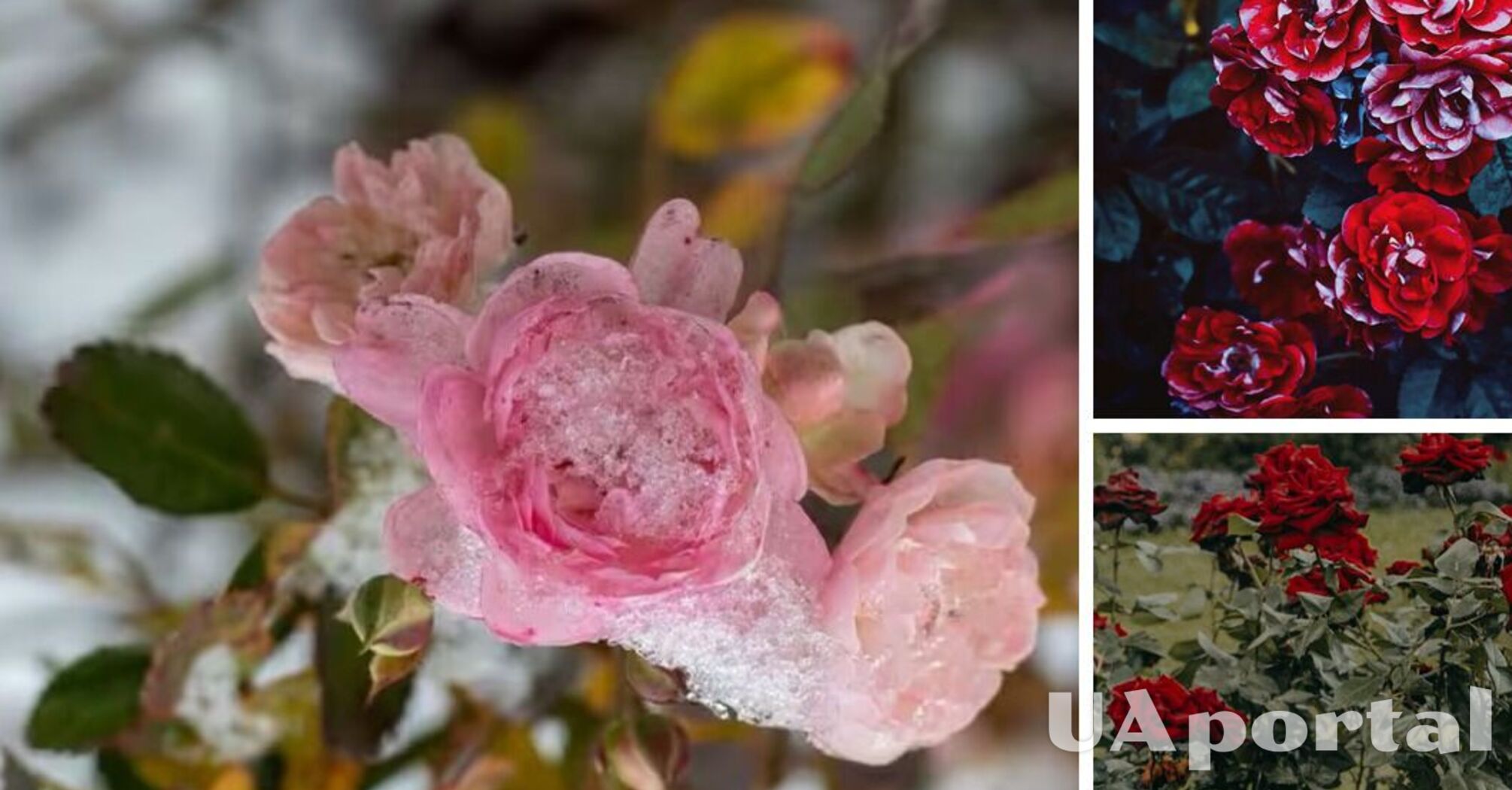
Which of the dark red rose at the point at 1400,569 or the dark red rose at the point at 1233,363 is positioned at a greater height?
the dark red rose at the point at 1233,363

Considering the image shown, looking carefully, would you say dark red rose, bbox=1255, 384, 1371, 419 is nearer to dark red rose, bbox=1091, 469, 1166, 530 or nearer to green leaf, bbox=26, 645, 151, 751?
dark red rose, bbox=1091, 469, 1166, 530

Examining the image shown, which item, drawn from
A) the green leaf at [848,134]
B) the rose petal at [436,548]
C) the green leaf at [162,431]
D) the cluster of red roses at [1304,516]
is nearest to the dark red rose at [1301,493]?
the cluster of red roses at [1304,516]

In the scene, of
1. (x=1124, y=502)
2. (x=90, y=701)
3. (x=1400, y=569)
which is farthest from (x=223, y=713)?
(x=1400, y=569)

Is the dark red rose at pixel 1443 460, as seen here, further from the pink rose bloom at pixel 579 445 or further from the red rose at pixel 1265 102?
the pink rose bloom at pixel 579 445

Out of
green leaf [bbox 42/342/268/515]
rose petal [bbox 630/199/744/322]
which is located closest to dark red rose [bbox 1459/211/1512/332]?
rose petal [bbox 630/199/744/322]

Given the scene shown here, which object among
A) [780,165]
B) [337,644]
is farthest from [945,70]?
[337,644]
